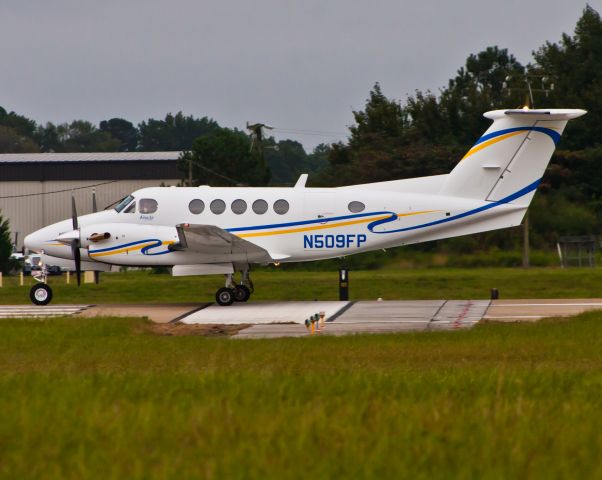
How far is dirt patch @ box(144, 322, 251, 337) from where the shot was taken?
2109 cm

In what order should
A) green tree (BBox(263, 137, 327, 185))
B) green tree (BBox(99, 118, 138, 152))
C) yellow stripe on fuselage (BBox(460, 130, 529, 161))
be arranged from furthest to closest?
green tree (BBox(99, 118, 138, 152)) < green tree (BBox(263, 137, 327, 185)) < yellow stripe on fuselage (BBox(460, 130, 529, 161))

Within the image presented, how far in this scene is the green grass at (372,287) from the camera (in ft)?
105

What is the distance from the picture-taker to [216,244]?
26750 mm

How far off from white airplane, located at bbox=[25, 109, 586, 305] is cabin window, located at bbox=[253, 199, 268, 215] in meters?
0.02

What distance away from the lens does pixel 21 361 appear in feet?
51.6

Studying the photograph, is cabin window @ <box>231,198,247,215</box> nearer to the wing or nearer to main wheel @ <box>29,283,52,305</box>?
the wing

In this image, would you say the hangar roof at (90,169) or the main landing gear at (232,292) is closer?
the main landing gear at (232,292)

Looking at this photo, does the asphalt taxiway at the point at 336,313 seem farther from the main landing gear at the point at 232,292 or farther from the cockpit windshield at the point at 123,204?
the cockpit windshield at the point at 123,204

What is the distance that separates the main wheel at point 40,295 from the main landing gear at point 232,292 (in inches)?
173

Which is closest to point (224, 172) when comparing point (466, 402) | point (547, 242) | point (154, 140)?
point (547, 242)

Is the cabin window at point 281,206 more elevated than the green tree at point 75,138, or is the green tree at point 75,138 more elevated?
the green tree at point 75,138

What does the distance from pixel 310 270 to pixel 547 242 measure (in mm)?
8869

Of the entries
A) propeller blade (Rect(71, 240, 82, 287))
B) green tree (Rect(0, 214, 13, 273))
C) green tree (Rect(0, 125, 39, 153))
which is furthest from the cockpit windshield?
green tree (Rect(0, 125, 39, 153))

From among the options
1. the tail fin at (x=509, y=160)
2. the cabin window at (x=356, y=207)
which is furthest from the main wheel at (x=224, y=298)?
the tail fin at (x=509, y=160)
